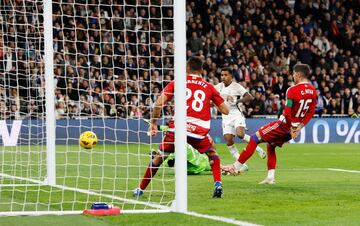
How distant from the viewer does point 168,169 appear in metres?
19.0

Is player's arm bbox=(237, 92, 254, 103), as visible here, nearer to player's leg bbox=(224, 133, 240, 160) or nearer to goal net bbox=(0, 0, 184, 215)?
player's leg bbox=(224, 133, 240, 160)

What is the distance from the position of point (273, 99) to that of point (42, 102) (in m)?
16.9

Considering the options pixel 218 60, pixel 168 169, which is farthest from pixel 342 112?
pixel 168 169

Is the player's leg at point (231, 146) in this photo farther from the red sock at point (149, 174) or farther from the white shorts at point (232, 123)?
the red sock at point (149, 174)

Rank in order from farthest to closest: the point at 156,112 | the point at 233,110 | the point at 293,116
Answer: the point at 233,110, the point at 293,116, the point at 156,112

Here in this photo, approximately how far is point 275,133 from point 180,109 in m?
4.84

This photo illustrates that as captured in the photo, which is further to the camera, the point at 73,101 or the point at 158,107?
the point at 73,101

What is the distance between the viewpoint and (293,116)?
49.6ft

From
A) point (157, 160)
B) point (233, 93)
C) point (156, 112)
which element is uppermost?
point (233, 93)

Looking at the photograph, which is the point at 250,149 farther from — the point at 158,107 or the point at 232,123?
the point at 232,123

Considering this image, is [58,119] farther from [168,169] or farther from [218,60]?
[218,60]

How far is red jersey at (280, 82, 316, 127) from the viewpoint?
1495 cm

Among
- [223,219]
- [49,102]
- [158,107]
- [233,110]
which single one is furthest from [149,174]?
[233,110]

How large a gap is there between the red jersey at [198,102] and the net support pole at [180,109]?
1.80m
